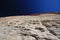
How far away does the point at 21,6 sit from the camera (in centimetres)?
183

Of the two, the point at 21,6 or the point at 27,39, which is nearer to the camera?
the point at 27,39

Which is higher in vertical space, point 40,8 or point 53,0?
point 53,0

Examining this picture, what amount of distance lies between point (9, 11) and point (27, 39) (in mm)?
1116

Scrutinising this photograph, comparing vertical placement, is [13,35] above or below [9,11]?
below

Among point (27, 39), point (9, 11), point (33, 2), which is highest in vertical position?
point (33, 2)

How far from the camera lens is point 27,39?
76 cm

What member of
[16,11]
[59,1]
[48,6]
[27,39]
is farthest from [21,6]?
[27,39]

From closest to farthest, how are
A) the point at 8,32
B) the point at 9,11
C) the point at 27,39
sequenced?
the point at 27,39
the point at 8,32
the point at 9,11

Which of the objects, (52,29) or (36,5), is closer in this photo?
(52,29)

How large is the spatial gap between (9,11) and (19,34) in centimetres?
102

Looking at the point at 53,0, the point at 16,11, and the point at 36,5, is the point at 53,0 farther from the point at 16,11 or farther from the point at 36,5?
the point at 16,11

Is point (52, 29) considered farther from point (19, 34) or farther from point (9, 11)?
point (9, 11)

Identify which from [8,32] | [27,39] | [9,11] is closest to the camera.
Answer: [27,39]

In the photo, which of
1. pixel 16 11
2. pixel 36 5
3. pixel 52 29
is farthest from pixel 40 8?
pixel 52 29
